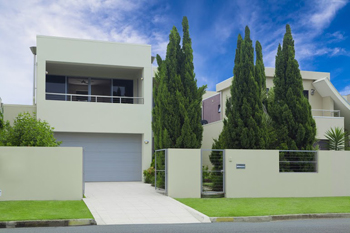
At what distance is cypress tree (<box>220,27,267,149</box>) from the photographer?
59.4 ft

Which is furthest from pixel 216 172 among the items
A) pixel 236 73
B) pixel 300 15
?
pixel 300 15

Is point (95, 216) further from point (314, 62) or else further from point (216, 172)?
point (314, 62)

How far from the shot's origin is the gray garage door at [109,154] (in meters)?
22.3

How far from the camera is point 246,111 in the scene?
1827 cm

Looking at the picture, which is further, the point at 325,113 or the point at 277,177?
the point at 325,113

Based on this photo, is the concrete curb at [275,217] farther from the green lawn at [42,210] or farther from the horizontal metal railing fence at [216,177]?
the horizontal metal railing fence at [216,177]

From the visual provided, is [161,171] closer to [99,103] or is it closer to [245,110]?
[245,110]

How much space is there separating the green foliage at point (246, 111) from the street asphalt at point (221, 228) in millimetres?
6693

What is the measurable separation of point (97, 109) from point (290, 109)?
9833mm

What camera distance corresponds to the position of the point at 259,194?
671 inches

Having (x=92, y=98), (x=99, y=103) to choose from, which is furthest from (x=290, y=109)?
(x=92, y=98)

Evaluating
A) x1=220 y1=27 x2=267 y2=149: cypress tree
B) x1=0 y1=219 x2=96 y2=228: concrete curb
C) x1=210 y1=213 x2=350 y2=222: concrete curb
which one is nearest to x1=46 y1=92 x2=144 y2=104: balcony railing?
x1=220 y1=27 x2=267 y2=149: cypress tree

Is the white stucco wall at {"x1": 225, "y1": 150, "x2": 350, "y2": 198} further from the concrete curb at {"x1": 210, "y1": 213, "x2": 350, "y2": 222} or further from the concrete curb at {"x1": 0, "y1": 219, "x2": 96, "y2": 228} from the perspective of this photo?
the concrete curb at {"x1": 0, "y1": 219, "x2": 96, "y2": 228}

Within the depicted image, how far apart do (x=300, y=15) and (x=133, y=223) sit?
55.7 ft
